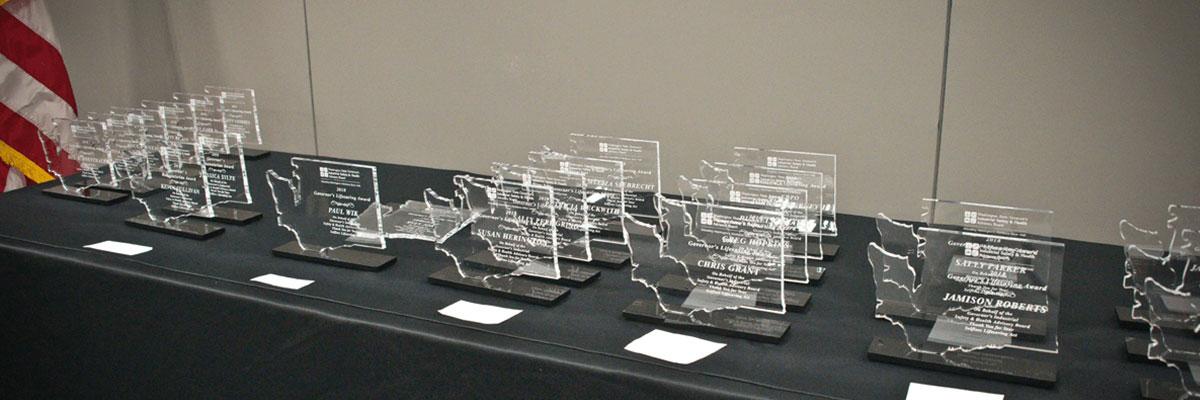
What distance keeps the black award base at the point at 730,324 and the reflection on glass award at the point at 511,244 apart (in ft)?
0.64

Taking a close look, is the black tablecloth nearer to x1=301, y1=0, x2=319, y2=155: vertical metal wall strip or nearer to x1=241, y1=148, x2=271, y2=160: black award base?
x1=241, y1=148, x2=271, y2=160: black award base

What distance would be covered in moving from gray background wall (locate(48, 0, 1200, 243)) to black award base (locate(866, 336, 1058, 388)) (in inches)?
73.3

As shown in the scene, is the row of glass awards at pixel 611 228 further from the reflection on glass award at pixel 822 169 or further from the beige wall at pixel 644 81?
the beige wall at pixel 644 81

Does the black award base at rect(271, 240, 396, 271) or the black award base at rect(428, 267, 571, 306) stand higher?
the black award base at rect(271, 240, 396, 271)

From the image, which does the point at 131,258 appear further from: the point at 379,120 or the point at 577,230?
the point at 379,120

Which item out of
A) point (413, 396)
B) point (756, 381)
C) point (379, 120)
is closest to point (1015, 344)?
point (756, 381)

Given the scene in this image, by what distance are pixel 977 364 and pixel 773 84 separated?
2121 mm

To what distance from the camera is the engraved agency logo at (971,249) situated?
5.37 ft

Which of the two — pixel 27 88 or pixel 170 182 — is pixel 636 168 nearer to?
pixel 170 182

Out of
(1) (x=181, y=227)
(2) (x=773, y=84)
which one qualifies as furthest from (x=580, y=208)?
(2) (x=773, y=84)

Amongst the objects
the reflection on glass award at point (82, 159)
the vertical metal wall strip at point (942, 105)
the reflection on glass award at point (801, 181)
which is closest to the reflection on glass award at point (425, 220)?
the reflection on glass award at point (801, 181)

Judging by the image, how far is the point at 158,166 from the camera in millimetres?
2953

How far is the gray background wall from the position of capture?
3.10 meters

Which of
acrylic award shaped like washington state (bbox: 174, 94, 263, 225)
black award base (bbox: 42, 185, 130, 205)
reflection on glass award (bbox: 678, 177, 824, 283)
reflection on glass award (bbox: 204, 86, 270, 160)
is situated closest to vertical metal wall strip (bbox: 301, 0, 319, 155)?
reflection on glass award (bbox: 204, 86, 270, 160)
